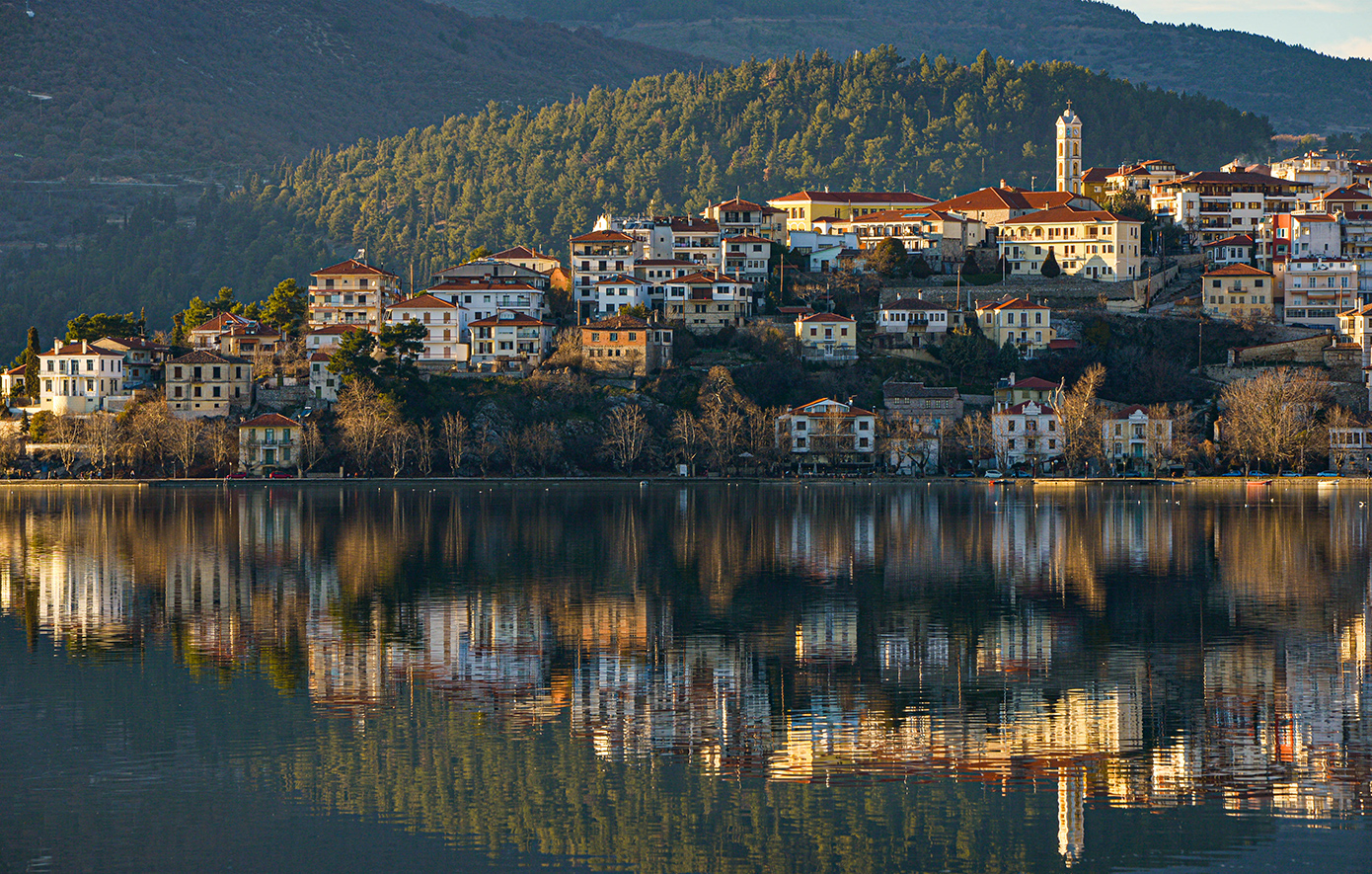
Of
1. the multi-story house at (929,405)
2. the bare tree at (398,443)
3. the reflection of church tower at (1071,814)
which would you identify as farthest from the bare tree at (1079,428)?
the reflection of church tower at (1071,814)

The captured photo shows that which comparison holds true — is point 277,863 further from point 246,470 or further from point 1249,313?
point 1249,313

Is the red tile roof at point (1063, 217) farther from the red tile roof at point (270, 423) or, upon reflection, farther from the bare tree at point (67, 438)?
the bare tree at point (67, 438)

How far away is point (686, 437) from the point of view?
9375 cm

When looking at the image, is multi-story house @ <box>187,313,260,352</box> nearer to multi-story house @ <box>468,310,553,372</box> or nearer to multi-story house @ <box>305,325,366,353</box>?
multi-story house @ <box>305,325,366,353</box>

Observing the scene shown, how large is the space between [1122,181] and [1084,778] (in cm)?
11122

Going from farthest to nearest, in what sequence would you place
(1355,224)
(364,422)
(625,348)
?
(1355,224), (625,348), (364,422)

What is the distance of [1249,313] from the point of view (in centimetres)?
10588

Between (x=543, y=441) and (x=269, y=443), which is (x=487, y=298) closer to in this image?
(x=543, y=441)

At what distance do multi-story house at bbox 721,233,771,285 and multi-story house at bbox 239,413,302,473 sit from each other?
109 ft

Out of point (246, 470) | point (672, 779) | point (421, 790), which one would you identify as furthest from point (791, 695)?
point (246, 470)

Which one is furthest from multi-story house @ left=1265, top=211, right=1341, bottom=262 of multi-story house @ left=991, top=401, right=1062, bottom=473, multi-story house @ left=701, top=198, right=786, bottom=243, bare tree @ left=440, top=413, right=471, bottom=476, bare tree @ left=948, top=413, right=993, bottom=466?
bare tree @ left=440, top=413, right=471, bottom=476

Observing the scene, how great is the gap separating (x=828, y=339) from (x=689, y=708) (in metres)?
76.4

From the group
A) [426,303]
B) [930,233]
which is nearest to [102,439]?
[426,303]

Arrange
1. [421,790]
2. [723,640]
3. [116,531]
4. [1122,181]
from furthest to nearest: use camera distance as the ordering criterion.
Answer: [1122,181], [116,531], [723,640], [421,790]
